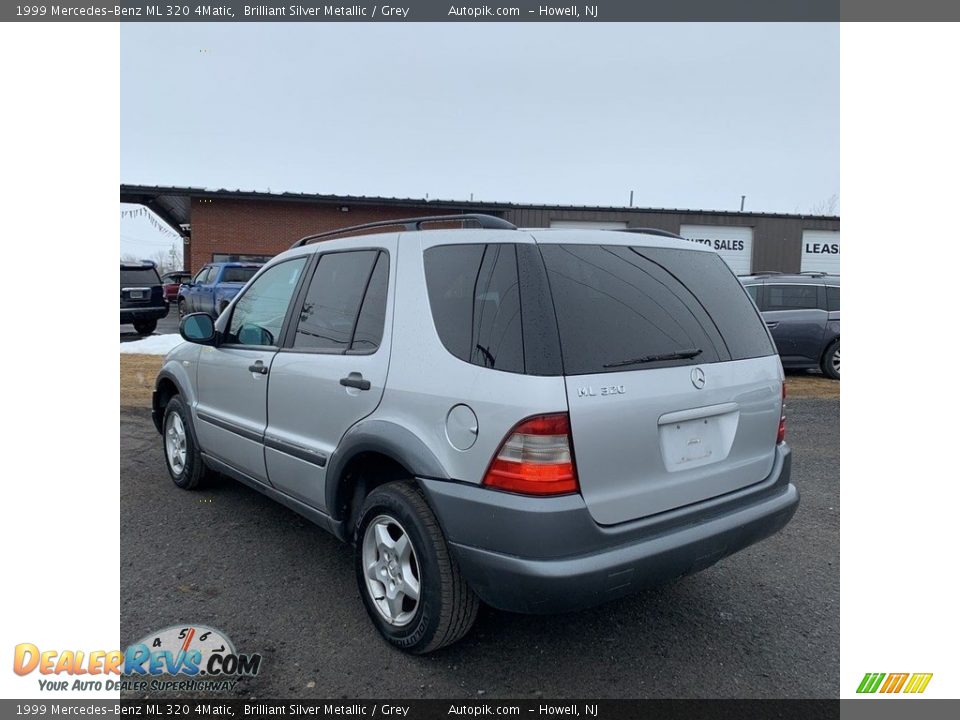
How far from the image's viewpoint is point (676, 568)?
2.62 meters

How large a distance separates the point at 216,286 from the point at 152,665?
1497 centimetres

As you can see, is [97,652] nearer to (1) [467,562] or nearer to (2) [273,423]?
(2) [273,423]

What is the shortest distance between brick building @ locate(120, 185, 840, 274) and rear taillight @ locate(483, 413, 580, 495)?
74.0ft

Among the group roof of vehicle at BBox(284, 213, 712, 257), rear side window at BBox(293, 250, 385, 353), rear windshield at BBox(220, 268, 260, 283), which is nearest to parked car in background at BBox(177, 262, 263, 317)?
rear windshield at BBox(220, 268, 260, 283)

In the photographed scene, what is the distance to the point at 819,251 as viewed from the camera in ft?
94.6

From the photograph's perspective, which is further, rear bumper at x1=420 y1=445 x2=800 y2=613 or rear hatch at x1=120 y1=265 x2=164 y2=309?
rear hatch at x1=120 y1=265 x2=164 y2=309

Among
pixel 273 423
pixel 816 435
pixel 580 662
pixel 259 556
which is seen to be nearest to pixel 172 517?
pixel 259 556

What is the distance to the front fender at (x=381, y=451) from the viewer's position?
8.66 ft

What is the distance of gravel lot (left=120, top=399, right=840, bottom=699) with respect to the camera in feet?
8.84

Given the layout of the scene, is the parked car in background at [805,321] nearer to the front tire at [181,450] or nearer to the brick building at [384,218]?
the front tire at [181,450]

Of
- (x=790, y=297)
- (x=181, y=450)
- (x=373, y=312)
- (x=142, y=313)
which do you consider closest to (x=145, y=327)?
(x=142, y=313)

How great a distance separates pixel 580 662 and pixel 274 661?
1324 mm

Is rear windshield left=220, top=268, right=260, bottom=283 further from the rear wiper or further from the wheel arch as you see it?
the rear wiper

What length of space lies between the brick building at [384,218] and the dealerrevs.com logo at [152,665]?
73.4 ft
